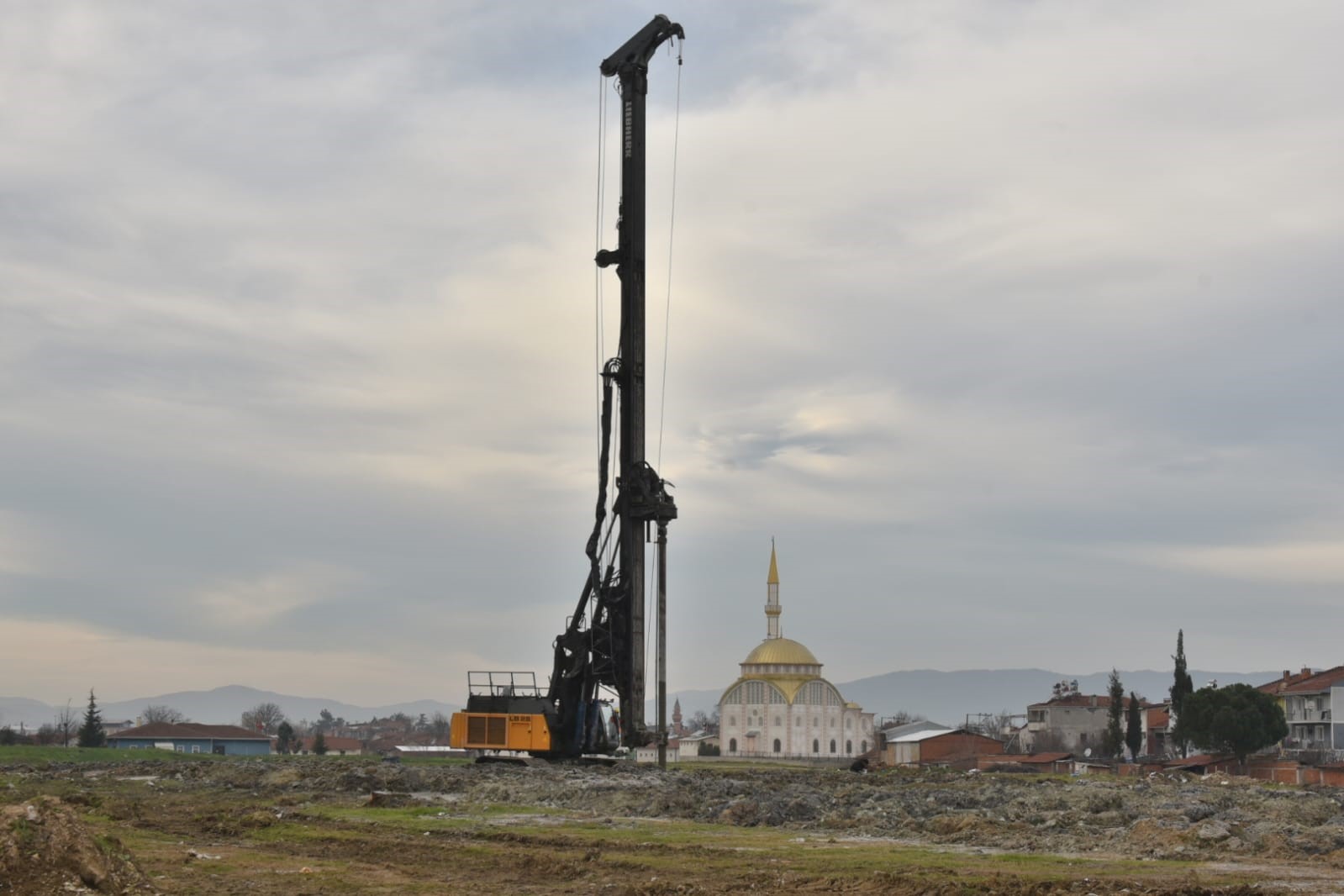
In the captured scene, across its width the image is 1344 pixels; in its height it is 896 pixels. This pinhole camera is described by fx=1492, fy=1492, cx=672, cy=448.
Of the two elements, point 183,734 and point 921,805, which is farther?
point 183,734

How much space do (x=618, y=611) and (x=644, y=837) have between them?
19499 mm

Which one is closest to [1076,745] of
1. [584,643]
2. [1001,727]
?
[1001,727]

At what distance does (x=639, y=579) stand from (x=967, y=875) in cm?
2629

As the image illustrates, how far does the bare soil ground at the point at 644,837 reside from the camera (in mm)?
→ 19297

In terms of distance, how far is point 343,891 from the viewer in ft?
63.8

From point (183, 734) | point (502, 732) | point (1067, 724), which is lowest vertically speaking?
point (183, 734)

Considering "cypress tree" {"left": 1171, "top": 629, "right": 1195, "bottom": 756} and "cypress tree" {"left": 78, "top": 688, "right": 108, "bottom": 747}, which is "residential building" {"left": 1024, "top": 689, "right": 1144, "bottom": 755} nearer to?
"cypress tree" {"left": 1171, "top": 629, "right": 1195, "bottom": 756}

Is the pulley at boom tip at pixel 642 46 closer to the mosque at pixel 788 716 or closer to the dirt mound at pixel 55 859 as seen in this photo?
the dirt mound at pixel 55 859

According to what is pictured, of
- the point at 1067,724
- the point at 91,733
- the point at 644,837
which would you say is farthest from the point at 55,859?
the point at 1067,724

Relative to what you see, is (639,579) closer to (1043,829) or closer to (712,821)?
(712,821)

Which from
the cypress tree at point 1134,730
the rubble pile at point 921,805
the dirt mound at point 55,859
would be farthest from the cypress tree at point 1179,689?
the dirt mound at point 55,859

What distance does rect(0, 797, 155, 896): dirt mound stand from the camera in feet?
54.4

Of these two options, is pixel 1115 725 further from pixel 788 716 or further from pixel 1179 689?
pixel 788 716

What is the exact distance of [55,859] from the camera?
17.0 m
